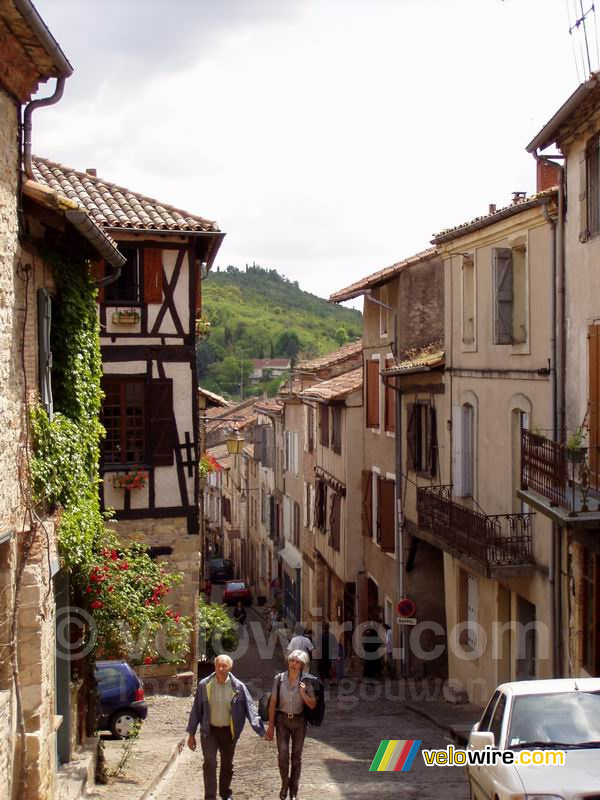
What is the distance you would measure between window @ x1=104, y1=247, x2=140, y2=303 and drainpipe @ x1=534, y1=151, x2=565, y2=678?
843 cm

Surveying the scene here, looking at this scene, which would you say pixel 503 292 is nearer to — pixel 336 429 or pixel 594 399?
pixel 594 399

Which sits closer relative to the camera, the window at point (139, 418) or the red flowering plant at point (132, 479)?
the red flowering plant at point (132, 479)

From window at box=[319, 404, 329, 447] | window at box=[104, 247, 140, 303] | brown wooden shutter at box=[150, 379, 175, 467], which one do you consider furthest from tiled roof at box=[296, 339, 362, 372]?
window at box=[104, 247, 140, 303]

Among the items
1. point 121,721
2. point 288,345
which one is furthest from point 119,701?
point 288,345

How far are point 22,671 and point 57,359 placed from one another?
348 cm

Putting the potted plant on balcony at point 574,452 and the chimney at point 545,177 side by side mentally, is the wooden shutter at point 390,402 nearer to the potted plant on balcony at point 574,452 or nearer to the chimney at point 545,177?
the chimney at point 545,177

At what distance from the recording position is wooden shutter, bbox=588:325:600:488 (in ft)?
44.8

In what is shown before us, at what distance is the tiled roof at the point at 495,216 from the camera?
617 inches

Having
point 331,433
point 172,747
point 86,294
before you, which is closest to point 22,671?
point 86,294

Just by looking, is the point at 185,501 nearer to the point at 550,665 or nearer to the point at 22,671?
the point at 550,665

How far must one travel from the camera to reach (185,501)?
20938 millimetres

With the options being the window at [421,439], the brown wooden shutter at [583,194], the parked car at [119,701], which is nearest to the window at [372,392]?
the window at [421,439]

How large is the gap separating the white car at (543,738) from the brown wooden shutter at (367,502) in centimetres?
1868

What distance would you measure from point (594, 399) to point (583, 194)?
288 centimetres
